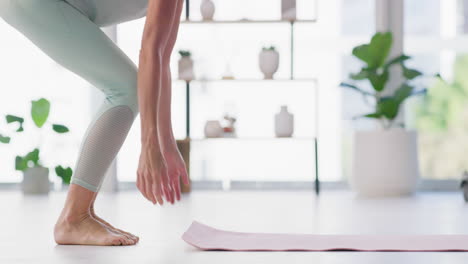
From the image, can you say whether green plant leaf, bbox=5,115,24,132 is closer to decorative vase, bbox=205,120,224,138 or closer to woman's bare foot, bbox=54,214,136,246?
decorative vase, bbox=205,120,224,138

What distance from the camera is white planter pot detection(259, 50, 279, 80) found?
168 inches

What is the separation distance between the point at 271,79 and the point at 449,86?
110 cm

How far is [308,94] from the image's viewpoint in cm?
446

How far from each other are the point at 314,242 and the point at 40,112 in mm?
2755

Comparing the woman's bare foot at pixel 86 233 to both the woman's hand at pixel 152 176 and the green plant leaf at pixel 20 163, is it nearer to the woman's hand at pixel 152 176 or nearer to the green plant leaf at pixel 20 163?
the woman's hand at pixel 152 176

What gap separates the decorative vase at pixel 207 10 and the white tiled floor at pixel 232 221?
1.07 metres

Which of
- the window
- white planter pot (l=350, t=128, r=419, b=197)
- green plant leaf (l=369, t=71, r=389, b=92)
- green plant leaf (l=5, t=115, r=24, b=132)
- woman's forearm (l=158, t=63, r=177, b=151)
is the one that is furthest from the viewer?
the window

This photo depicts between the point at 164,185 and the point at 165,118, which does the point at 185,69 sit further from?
the point at 164,185

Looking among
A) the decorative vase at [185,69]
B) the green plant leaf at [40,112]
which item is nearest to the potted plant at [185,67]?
the decorative vase at [185,69]

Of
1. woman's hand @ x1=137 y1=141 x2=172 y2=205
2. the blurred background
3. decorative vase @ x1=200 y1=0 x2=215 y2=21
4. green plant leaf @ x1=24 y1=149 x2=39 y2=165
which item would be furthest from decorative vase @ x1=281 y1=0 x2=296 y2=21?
woman's hand @ x1=137 y1=141 x2=172 y2=205

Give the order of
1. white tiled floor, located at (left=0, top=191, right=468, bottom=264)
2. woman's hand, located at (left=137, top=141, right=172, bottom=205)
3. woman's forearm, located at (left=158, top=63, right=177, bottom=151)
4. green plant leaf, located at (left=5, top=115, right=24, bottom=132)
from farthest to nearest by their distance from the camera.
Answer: green plant leaf, located at (left=5, top=115, right=24, bottom=132)
white tiled floor, located at (left=0, top=191, right=468, bottom=264)
woman's forearm, located at (left=158, top=63, right=177, bottom=151)
woman's hand, located at (left=137, top=141, right=172, bottom=205)

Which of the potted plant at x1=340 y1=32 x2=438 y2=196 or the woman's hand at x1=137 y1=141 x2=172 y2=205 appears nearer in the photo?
the woman's hand at x1=137 y1=141 x2=172 y2=205

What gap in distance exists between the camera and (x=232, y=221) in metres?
2.67

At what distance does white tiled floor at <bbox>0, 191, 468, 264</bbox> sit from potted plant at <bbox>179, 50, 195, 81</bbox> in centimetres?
71
